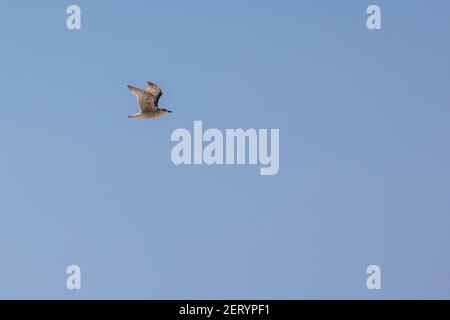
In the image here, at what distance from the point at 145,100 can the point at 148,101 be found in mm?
65

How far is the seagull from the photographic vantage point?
21.7 meters

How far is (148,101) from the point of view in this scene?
862 inches

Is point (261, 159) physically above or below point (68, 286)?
above

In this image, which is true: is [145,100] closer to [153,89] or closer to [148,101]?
[148,101]

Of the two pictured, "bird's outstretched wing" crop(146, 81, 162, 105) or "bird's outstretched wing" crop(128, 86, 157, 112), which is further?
"bird's outstretched wing" crop(146, 81, 162, 105)

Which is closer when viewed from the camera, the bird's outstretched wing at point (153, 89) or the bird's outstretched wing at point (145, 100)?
the bird's outstretched wing at point (145, 100)

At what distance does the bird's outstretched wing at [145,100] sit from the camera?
21.7 m

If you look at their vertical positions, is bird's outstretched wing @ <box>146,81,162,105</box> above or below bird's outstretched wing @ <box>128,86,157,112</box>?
above

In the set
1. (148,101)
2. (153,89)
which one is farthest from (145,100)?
(153,89)
